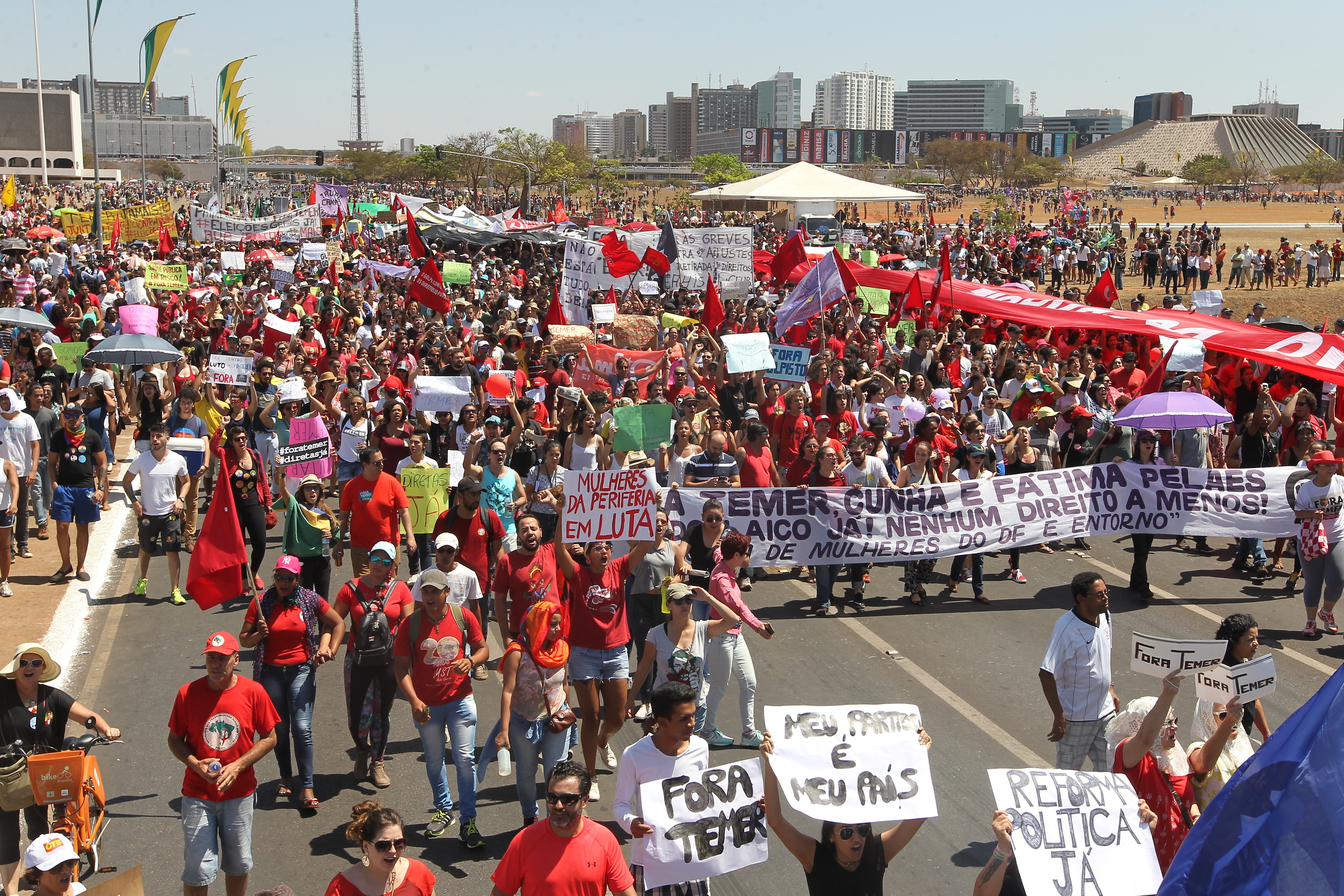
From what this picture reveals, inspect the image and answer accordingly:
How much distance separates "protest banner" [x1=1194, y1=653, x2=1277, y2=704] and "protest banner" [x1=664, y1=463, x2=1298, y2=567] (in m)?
5.11

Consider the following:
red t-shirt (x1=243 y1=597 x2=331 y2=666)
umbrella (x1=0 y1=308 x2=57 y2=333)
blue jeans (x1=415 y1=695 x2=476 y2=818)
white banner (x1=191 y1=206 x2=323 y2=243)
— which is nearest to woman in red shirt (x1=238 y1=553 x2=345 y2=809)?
red t-shirt (x1=243 y1=597 x2=331 y2=666)

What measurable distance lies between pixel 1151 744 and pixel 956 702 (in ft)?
10.5

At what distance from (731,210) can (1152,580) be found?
68.3m

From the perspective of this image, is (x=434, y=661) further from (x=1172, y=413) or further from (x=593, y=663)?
(x=1172, y=413)

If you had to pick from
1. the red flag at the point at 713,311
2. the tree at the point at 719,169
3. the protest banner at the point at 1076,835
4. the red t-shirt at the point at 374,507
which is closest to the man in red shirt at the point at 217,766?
the red t-shirt at the point at 374,507

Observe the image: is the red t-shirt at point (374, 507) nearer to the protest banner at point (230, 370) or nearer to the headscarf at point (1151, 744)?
the protest banner at point (230, 370)

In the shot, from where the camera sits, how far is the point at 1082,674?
6141 millimetres

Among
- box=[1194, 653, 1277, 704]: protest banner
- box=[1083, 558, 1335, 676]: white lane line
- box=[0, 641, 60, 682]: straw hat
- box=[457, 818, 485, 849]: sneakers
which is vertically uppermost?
box=[1194, 653, 1277, 704]: protest banner

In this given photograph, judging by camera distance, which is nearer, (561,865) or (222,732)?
(561,865)

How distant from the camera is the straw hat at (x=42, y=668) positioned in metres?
5.96

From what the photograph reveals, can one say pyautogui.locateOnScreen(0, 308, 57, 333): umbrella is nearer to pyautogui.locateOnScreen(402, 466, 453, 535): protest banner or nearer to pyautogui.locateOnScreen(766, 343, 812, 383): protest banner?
pyautogui.locateOnScreen(402, 466, 453, 535): protest banner

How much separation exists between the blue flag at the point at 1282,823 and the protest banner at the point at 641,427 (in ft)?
24.3

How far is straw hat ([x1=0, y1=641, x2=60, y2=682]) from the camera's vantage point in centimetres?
596

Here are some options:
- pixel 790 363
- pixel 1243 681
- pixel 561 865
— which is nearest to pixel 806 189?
pixel 790 363
